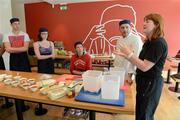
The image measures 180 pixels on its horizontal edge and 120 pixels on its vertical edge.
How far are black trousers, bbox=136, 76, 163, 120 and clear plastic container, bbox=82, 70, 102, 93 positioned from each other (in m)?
0.50

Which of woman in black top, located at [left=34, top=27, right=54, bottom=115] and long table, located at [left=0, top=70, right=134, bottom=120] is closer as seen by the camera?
long table, located at [left=0, top=70, right=134, bottom=120]

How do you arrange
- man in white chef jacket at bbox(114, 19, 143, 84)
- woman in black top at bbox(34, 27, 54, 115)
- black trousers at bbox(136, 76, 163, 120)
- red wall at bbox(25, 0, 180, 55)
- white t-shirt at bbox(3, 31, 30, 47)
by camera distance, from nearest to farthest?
1. black trousers at bbox(136, 76, 163, 120)
2. man in white chef jacket at bbox(114, 19, 143, 84)
3. white t-shirt at bbox(3, 31, 30, 47)
4. woman in black top at bbox(34, 27, 54, 115)
5. red wall at bbox(25, 0, 180, 55)

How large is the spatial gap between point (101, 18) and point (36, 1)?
222 centimetres

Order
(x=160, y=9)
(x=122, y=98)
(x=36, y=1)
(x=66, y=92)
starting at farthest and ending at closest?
(x=36, y=1) < (x=160, y=9) < (x=66, y=92) < (x=122, y=98)

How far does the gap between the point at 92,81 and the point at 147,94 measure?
0.61m

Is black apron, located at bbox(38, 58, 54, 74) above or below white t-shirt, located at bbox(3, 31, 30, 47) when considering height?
below

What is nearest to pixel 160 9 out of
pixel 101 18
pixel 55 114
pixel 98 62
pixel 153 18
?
pixel 101 18

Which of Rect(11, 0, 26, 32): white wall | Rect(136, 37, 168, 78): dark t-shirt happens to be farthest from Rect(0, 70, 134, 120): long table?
Rect(11, 0, 26, 32): white wall

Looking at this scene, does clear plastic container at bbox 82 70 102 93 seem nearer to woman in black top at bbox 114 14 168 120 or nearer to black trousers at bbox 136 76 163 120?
woman in black top at bbox 114 14 168 120

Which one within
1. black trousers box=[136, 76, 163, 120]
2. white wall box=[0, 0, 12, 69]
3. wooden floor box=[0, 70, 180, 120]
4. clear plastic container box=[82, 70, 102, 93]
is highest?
white wall box=[0, 0, 12, 69]

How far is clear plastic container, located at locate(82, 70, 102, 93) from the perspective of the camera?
1614 millimetres

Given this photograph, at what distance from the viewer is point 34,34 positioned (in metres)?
6.00

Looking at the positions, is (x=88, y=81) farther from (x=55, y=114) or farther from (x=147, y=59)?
(x=55, y=114)

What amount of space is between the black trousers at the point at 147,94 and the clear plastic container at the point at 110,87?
1.40 ft
